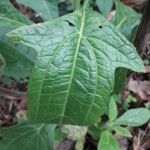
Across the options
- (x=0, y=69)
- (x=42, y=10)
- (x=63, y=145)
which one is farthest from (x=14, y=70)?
(x=63, y=145)

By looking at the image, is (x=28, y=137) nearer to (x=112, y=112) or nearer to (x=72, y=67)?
(x=112, y=112)

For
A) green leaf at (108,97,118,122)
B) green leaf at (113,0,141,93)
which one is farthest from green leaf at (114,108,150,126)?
green leaf at (113,0,141,93)

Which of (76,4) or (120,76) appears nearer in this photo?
(76,4)

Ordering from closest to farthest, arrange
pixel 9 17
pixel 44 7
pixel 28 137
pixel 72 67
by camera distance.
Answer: pixel 72 67 → pixel 9 17 → pixel 44 7 → pixel 28 137

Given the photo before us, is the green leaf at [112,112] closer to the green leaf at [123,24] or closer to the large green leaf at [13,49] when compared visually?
the green leaf at [123,24]

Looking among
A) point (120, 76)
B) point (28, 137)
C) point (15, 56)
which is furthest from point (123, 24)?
point (28, 137)

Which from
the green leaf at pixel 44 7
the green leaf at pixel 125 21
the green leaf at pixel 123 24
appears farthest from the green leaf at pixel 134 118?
the green leaf at pixel 44 7

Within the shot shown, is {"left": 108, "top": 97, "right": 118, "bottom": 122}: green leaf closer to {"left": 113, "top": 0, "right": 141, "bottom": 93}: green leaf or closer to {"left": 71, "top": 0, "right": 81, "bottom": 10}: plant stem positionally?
{"left": 113, "top": 0, "right": 141, "bottom": 93}: green leaf
